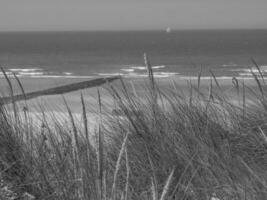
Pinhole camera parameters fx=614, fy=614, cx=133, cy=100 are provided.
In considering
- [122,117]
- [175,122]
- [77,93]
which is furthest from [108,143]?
[77,93]

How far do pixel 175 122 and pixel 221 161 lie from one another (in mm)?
749

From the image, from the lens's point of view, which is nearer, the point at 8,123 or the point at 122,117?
the point at 8,123

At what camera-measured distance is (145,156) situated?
3.18 metres

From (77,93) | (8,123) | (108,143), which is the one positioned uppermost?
(8,123)

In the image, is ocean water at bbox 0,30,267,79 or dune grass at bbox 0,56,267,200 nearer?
dune grass at bbox 0,56,267,200

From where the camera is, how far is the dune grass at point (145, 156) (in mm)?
2523

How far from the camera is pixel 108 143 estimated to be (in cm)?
363

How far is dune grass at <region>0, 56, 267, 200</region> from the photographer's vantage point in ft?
8.28

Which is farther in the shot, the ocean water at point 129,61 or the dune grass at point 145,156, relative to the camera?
the ocean water at point 129,61

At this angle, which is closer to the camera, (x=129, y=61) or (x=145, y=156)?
(x=145, y=156)

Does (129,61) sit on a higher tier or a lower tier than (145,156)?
lower

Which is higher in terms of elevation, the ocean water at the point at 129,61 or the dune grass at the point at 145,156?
the dune grass at the point at 145,156

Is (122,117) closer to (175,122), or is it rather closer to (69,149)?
(175,122)

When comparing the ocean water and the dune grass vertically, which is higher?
the dune grass
